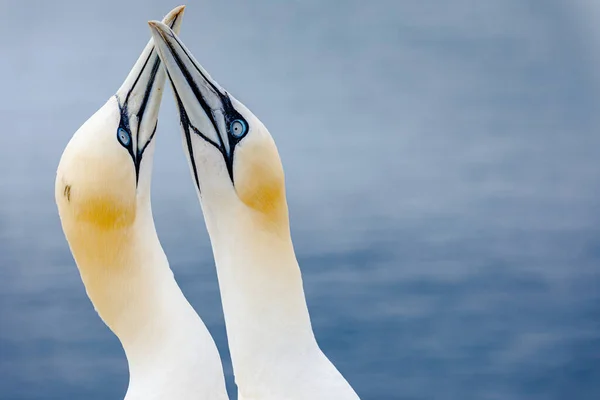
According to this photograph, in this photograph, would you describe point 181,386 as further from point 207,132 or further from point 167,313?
point 207,132

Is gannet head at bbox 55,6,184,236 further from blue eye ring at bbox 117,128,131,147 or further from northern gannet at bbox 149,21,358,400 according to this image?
northern gannet at bbox 149,21,358,400

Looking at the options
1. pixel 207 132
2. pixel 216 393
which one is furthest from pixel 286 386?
pixel 207 132

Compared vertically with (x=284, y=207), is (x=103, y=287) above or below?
below

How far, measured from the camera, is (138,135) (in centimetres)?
437

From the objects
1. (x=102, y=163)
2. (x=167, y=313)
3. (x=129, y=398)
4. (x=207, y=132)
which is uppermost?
(x=207, y=132)

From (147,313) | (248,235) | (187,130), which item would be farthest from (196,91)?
(147,313)

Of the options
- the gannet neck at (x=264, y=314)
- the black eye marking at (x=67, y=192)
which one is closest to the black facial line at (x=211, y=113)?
the gannet neck at (x=264, y=314)

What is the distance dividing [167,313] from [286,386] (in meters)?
0.64

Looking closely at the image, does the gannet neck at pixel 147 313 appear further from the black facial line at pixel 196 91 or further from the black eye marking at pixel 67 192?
the black facial line at pixel 196 91

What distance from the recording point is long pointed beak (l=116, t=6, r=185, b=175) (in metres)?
4.33

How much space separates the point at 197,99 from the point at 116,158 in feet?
1.51

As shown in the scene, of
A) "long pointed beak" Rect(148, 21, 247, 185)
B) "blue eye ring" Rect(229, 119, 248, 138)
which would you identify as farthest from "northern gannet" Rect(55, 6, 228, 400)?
"blue eye ring" Rect(229, 119, 248, 138)

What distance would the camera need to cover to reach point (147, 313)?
171 inches

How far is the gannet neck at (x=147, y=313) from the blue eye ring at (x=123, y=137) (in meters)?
0.32
